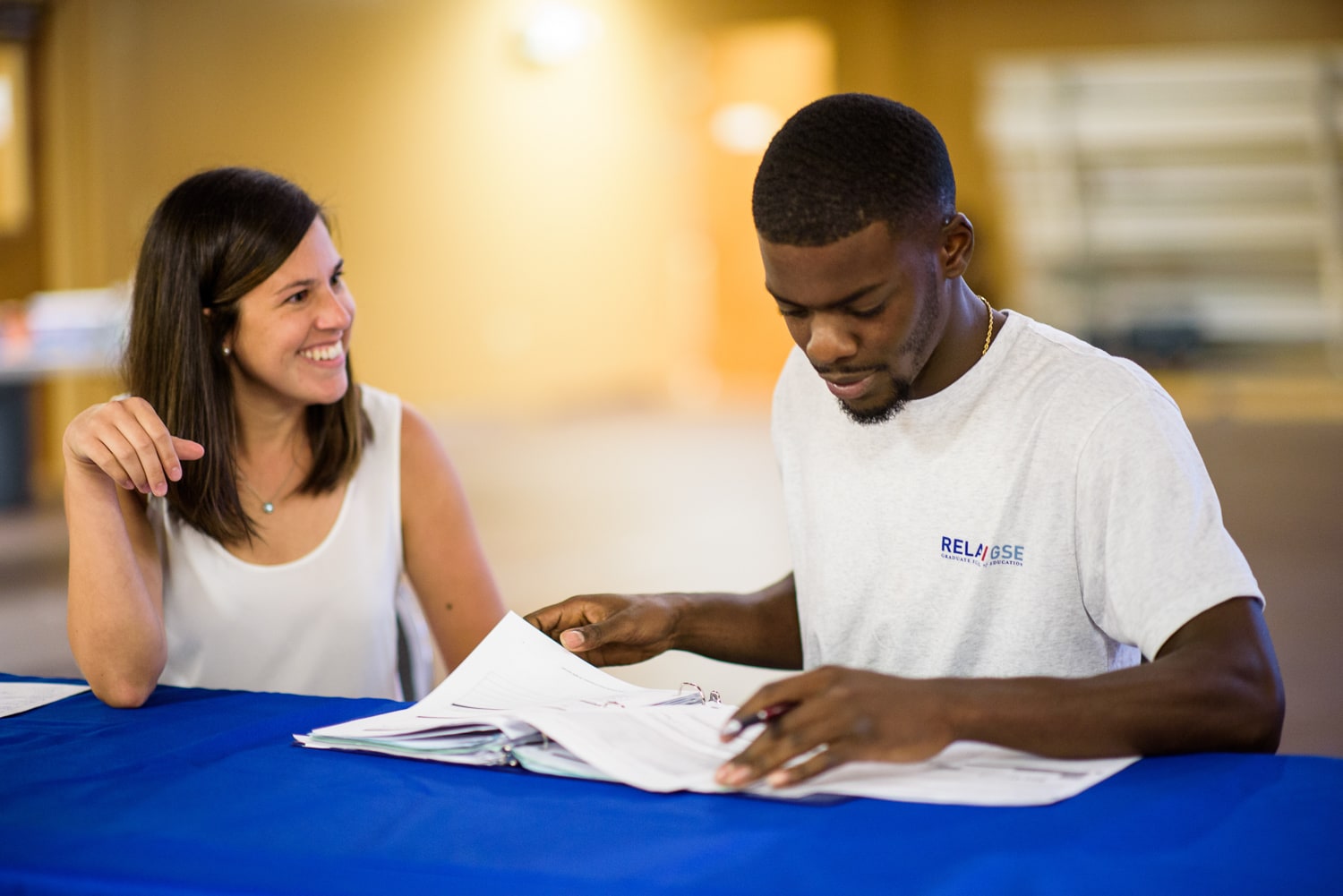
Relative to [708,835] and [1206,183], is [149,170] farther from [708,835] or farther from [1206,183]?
[1206,183]

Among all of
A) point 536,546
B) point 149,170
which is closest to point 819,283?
point 536,546

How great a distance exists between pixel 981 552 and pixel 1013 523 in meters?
0.04

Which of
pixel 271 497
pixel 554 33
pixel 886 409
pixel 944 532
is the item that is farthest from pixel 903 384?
pixel 554 33

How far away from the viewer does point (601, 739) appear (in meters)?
0.92

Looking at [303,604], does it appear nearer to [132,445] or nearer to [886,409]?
[132,445]

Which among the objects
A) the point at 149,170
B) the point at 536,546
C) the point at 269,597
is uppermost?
the point at 149,170

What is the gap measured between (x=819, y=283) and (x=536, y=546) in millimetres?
3618

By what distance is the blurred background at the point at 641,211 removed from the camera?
5.46 meters

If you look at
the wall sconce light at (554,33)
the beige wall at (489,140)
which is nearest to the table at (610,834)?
the beige wall at (489,140)

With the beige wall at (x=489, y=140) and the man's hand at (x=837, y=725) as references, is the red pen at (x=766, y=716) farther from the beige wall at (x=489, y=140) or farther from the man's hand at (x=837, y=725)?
the beige wall at (x=489, y=140)

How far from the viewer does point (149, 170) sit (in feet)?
22.5

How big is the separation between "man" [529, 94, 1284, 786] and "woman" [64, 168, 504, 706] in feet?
1.60

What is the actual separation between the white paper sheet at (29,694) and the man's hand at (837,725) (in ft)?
2.38

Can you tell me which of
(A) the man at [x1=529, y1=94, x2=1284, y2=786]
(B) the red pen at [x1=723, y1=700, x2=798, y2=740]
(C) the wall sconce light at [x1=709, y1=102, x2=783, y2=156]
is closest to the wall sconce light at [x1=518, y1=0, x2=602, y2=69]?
(C) the wall sconce light at [x1=709, y1=102, x2=783, y2=156]
